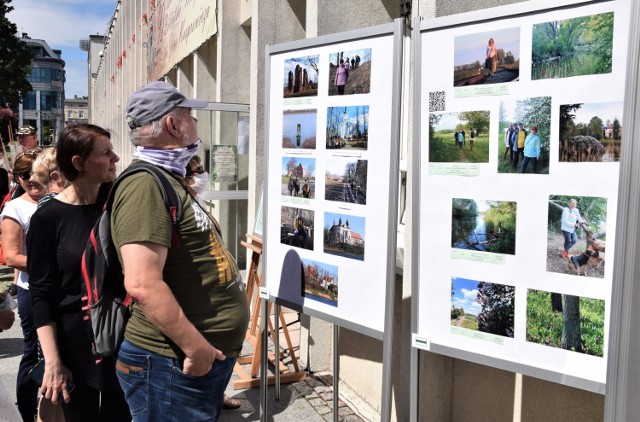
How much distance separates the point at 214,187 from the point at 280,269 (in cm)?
420

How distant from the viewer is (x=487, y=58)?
2.33 meters

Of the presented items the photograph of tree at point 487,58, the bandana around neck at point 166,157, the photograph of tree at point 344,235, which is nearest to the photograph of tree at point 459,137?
the photograph of tree at point 487,58

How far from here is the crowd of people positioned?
2092 millimetres

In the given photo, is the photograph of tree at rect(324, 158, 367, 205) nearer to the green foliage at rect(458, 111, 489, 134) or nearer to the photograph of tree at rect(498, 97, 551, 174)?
the green foliage at rect(458, 111, 489, 134)

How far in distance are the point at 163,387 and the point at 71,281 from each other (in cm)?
89

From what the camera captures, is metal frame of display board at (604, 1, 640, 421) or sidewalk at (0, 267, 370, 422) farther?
sidewalk at (0, 267, 370, 422)

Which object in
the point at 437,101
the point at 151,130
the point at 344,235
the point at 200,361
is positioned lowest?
the point at 200,361

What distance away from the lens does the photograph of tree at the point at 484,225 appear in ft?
7.54

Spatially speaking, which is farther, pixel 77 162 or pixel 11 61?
pixel 11 61

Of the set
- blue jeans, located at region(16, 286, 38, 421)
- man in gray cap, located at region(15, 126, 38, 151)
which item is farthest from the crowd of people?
man in gray cap, located at region(15, 126, 38, 151)

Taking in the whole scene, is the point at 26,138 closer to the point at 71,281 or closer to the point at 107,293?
the point at 71,281

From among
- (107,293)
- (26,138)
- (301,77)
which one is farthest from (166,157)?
(26,138)

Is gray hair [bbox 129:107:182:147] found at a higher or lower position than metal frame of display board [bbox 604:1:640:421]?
higher

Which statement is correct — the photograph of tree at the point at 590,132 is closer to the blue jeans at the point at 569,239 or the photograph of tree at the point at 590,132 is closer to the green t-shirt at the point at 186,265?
the blue jeans at the point at 569,239
